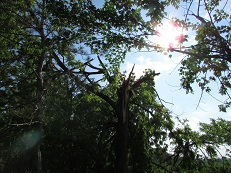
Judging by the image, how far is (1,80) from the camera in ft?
35.6

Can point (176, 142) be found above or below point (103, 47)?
below

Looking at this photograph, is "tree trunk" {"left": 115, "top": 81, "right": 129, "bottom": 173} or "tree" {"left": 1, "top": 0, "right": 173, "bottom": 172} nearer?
"tree" {"left": 1, "top": 0, "right": 173, "bottom": 172}

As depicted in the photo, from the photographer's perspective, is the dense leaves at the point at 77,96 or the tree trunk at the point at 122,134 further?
the tree trunk at the point at 122,134

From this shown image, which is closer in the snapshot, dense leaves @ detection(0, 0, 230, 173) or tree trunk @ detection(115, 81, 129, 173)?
dense leaves @ detection(0, 0, 230, 173)

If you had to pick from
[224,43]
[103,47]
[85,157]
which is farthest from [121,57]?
[85,157]

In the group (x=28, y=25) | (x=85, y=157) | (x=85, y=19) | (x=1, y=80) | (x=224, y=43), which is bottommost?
(x=85, y=157)

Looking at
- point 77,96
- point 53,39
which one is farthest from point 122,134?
point 53,39

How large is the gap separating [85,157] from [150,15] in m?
11.5

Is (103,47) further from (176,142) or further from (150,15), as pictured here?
(176,142)

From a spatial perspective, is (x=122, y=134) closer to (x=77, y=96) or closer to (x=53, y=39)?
(x=77, y=96)

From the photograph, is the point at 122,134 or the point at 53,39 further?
the point at 122,134

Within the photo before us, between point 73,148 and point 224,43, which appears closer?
point 224,43

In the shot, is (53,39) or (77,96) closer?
(53,39)

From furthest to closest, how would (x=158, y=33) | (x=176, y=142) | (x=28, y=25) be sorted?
1. (x=176, y=142)
2. (x=28, y=25)
3. (x=158, y=33)
